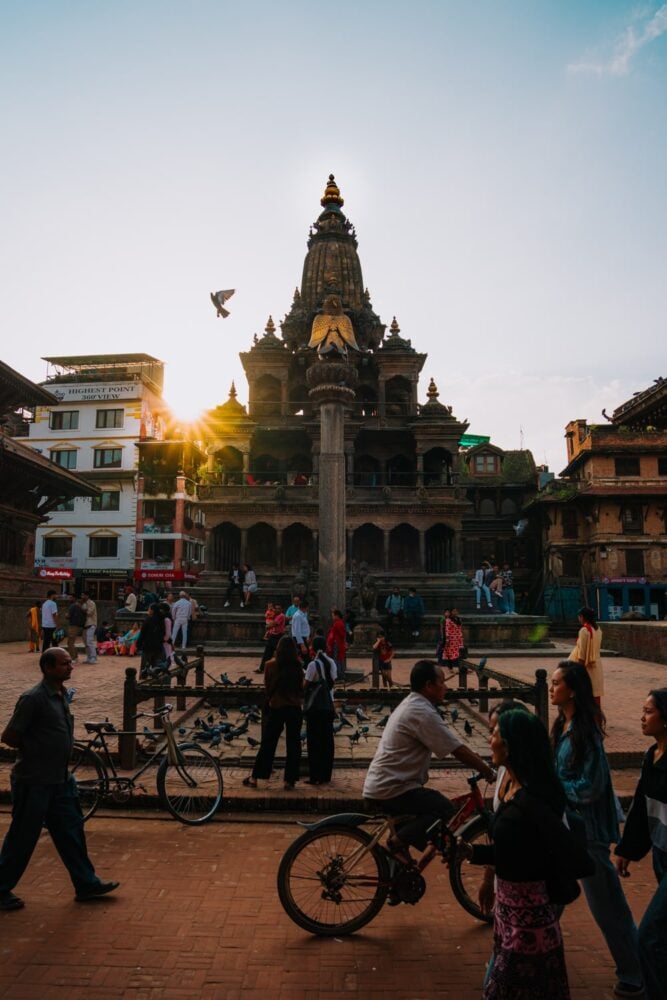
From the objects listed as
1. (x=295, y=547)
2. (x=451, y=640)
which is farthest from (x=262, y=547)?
(x=451, y=640)

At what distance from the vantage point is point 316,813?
6.96 metres

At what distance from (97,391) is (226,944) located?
4947cm

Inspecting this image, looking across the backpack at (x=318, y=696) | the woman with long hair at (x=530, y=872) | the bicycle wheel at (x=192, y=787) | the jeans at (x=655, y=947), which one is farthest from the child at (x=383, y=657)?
the woman with long hair at (x=530, y=872)

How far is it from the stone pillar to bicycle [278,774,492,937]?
32.9 ft

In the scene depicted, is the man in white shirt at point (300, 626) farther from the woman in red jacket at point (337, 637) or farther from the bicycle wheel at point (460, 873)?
the bicycle wheel at point (460, 873)

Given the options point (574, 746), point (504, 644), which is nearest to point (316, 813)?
point (574, 746)

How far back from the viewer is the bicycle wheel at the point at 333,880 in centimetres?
432

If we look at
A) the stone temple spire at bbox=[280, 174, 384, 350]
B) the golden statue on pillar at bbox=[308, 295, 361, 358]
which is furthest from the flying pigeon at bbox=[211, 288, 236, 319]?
the stone temple spire at bbox=[280, 174, 384, 350]

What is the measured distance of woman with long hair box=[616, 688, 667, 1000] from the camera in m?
3.24

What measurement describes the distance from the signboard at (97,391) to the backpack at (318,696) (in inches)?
1744

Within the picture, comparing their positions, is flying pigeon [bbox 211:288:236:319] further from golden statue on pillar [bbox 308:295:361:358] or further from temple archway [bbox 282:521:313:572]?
temple archway [bbox 282:521:313:572]

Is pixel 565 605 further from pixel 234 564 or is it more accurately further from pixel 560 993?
pixel 560 993

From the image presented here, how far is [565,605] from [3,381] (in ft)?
110

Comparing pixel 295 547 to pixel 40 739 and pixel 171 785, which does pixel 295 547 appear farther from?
pixel 40 739
